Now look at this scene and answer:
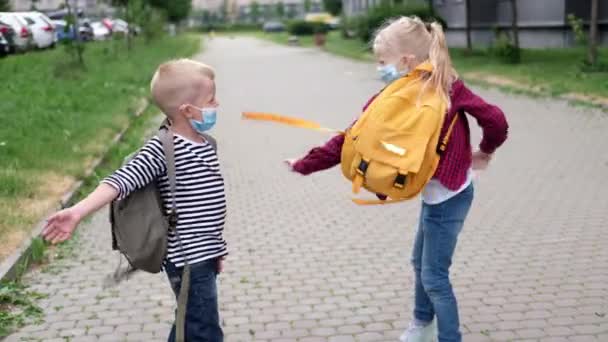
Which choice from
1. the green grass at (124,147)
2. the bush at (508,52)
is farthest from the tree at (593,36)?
the green grass at (124,147)

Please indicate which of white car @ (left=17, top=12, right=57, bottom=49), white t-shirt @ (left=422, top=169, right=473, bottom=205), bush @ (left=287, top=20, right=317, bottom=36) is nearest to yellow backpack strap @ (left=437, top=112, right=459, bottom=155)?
white t-shirt @ (left=422, top=169, right=473, bottom=205)

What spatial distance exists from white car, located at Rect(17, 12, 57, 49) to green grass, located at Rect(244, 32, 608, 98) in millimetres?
15685

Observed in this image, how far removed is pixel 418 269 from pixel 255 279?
75.5 inches

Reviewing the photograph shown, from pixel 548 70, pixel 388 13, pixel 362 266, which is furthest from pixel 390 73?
pixel 388 13

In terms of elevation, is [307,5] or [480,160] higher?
[480,160]

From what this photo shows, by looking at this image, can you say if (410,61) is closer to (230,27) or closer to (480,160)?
(480,160)

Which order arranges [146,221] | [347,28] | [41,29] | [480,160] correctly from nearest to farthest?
[146,221]
[480,160]
[41,29]
[347,28]

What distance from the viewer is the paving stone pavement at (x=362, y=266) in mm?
4574

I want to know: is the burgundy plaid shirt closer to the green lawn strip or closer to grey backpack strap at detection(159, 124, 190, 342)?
grey backpack strap at detection(159, 124, 190, 342)

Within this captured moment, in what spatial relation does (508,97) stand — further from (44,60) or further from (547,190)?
(44,60)

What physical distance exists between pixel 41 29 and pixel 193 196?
32.7 m

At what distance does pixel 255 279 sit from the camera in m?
5.54

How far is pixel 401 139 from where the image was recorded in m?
3.24

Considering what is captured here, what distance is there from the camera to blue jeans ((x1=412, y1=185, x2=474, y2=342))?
352 cm
